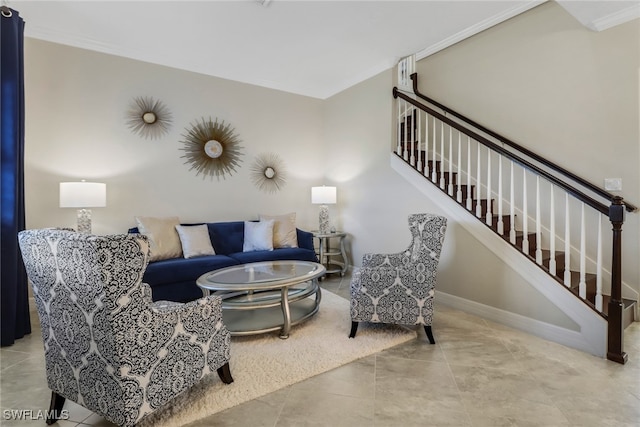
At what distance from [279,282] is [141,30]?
303 centimetres

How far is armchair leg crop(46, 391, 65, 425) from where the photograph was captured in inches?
62.5

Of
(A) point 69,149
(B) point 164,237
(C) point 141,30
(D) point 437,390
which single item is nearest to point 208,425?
(D) point 437,390

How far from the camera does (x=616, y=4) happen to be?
2.50 m

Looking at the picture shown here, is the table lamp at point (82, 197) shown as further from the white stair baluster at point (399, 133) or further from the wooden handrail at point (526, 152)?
the wooden handrail at point (526, 152)

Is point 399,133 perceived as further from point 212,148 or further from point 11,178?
point 11,178

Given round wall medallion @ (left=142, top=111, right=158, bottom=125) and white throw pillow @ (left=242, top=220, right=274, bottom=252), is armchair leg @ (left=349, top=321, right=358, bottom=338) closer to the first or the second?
white throw pillow @ (left=242, top=220, right=274, bottom=252)

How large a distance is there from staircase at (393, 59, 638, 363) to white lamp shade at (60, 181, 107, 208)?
340 centimetres

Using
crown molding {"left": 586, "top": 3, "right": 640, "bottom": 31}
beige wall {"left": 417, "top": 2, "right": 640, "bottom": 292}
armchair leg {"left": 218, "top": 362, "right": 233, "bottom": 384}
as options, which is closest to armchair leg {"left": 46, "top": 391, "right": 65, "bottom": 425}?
armchair leg {"left": 218, "top": 362, "right": 233, "bottom": 384}

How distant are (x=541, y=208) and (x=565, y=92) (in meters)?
1.12

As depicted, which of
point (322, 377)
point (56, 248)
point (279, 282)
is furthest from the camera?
point (279, 282)

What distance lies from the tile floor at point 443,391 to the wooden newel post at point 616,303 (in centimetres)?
9

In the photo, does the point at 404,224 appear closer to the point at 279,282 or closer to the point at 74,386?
the point at 279,282

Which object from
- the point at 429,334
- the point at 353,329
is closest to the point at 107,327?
the point at 353,329

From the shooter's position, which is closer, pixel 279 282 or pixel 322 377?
pixel 322 377
